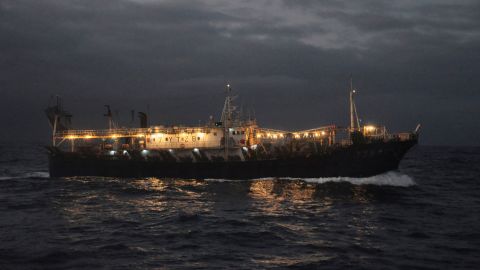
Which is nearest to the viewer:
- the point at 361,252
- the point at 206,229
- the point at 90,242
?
the point at 361,252

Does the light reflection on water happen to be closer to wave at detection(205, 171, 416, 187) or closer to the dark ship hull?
wave at detection(205, 171, 416, 187)

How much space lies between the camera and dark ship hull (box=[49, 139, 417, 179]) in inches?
1666

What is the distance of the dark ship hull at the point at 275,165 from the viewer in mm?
42312

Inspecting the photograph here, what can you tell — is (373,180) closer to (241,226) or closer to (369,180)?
(369,180)

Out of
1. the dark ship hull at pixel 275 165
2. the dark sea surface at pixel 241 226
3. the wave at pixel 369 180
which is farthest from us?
the wave at pixel 369 180

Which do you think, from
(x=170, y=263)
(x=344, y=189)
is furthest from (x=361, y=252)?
(x=344, y=189)

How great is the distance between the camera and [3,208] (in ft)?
101

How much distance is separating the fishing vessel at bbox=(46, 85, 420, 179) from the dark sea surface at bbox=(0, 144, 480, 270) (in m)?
2.72

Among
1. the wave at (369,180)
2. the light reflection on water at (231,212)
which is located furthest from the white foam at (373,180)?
the light reflection on water at (231,212)

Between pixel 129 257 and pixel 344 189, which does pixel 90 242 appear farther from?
pixel 344 189

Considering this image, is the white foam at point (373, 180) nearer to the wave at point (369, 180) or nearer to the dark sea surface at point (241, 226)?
the wave at point (369, 180)

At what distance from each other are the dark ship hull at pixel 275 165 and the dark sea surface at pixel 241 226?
1.80 m

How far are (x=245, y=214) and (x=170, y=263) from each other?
11.7 meters

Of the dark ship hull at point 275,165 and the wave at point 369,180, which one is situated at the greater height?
the dark ship hull at point 275,165
